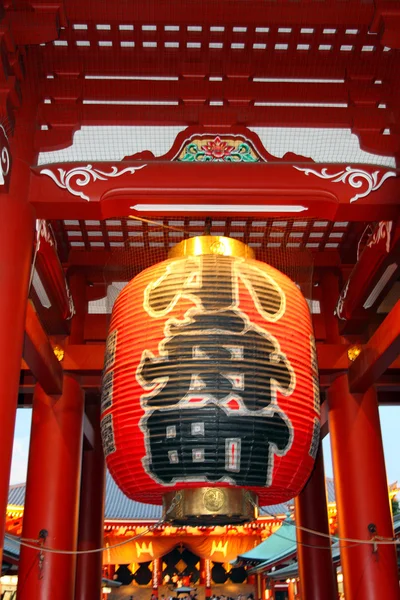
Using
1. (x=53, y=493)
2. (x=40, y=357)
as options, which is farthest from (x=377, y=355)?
(x=53, y=493)

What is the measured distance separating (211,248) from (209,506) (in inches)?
58.5

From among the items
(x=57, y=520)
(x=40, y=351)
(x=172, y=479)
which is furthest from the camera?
(x=57, y=520)

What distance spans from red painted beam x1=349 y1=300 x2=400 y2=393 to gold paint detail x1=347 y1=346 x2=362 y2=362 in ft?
0.48

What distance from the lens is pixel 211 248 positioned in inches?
144

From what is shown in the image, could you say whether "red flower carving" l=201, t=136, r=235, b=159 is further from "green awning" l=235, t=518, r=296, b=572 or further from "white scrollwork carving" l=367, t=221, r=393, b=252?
"green awning" l=235, t=518, r=296, b=572

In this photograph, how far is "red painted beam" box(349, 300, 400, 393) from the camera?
19.8ft

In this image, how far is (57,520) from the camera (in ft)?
22.6

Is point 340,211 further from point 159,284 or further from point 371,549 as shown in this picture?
point 371,549

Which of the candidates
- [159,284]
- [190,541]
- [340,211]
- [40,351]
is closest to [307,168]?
[340,211]

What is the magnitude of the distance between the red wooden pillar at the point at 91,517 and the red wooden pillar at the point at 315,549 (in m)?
3.42

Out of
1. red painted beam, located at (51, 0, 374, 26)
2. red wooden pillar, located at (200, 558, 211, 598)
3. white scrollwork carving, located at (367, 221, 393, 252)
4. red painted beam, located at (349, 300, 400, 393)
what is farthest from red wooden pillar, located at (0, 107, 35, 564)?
red wooden pillar, located at (200, 558, 211, 598)

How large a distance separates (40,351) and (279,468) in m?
3.82

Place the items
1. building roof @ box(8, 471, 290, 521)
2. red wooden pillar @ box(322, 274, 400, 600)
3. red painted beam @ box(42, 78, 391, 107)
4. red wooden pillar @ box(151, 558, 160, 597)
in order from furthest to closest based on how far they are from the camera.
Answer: red wooden pillar @ box(151, 558, 160, 597) → building roof @ box(8, 471, 290, 521) → red wooden pillar @ box(322, 274, 400, 600) → red painted beam @ box(42, 78, 391, 107)

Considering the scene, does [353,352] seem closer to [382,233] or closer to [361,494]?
[361,494]
